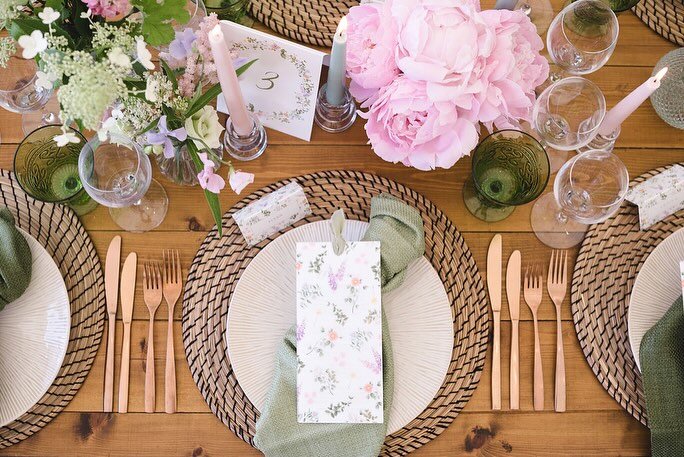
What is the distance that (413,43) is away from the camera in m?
0.79

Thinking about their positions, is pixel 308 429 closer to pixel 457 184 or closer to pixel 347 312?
pixel 347 312

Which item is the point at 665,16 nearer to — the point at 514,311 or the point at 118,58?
the point at 514,311

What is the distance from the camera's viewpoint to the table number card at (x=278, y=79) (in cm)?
87

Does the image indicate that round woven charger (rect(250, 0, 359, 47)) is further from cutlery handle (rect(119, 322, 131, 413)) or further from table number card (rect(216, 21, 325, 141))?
cutlery handle (rect(119, 322, 131, 413))

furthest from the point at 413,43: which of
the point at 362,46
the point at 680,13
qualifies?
the point at 680,13

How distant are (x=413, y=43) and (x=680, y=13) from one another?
1.98ft

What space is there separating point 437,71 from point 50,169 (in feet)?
2.04

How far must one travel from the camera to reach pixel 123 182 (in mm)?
951

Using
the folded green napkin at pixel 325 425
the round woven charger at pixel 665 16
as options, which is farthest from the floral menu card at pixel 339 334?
the round woven charger at pixel 665 16

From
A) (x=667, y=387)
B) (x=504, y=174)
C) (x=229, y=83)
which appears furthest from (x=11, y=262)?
(x=667, y=387)

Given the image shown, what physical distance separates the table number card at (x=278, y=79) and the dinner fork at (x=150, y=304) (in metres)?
0.28

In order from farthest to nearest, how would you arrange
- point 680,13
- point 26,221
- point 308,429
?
point 680,13 < point 26,221 < point 308,429

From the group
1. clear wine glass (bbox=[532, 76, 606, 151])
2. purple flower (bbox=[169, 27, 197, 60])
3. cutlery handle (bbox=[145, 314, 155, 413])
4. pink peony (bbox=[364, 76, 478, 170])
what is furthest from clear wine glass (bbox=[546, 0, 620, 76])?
cutlery handle (bbox=[145, 314, 155, 413])

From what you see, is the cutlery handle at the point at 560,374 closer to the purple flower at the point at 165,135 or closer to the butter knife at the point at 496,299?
the butter knife at the point at 496,299
